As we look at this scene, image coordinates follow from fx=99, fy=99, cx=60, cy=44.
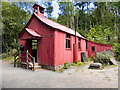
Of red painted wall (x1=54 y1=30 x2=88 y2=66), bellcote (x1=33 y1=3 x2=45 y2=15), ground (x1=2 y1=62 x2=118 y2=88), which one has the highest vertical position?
bellcote (x1=33 y1=3 x2=45 y2=15)

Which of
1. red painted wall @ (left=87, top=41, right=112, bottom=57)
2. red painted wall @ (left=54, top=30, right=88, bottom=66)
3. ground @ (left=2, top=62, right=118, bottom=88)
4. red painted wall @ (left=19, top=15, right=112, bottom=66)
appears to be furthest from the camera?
red painted wall @ (left=87, top=41, right=112, bottom=57)

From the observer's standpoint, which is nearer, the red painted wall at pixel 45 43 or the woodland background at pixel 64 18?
the red painted wall at pixel 45 43

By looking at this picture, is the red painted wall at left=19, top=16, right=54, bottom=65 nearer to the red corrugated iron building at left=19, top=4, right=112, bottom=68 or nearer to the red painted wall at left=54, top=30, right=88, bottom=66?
the red corrugated iron building at left=19, top=4, right=112, bottom=68


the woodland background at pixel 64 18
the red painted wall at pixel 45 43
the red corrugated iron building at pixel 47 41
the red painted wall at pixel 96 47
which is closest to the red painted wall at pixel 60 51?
the red corrugated iron building at pixel 47 41

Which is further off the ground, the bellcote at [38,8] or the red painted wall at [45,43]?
the bellcote at [38,8]

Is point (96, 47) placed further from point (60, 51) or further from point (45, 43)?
point (45, 43)

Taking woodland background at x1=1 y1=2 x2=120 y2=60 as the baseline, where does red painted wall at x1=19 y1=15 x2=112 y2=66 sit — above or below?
below

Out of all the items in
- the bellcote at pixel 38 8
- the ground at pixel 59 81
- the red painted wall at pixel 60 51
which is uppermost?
the bellcote at pixel 38 8

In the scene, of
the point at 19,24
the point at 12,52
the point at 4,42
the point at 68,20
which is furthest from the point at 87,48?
the point at 4,42

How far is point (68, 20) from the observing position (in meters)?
23.2

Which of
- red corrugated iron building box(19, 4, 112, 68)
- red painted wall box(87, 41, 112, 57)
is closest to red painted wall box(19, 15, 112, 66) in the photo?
red corrugated iron building box(19, 4, 112, 68)

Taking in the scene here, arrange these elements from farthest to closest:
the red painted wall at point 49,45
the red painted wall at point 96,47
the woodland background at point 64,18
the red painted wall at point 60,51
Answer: the woodland background at point 64,18
the red painted wall at point 96,47
the red painted wall at point 60,51
the red painted wall at point 49,45

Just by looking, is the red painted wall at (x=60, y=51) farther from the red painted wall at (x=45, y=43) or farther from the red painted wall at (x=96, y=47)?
the red painted wall at (x=96, y=47)

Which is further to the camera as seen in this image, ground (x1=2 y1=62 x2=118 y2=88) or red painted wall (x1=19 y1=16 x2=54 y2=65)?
red painted wall (x1=19 y1=16 x2=54 y2=65)
